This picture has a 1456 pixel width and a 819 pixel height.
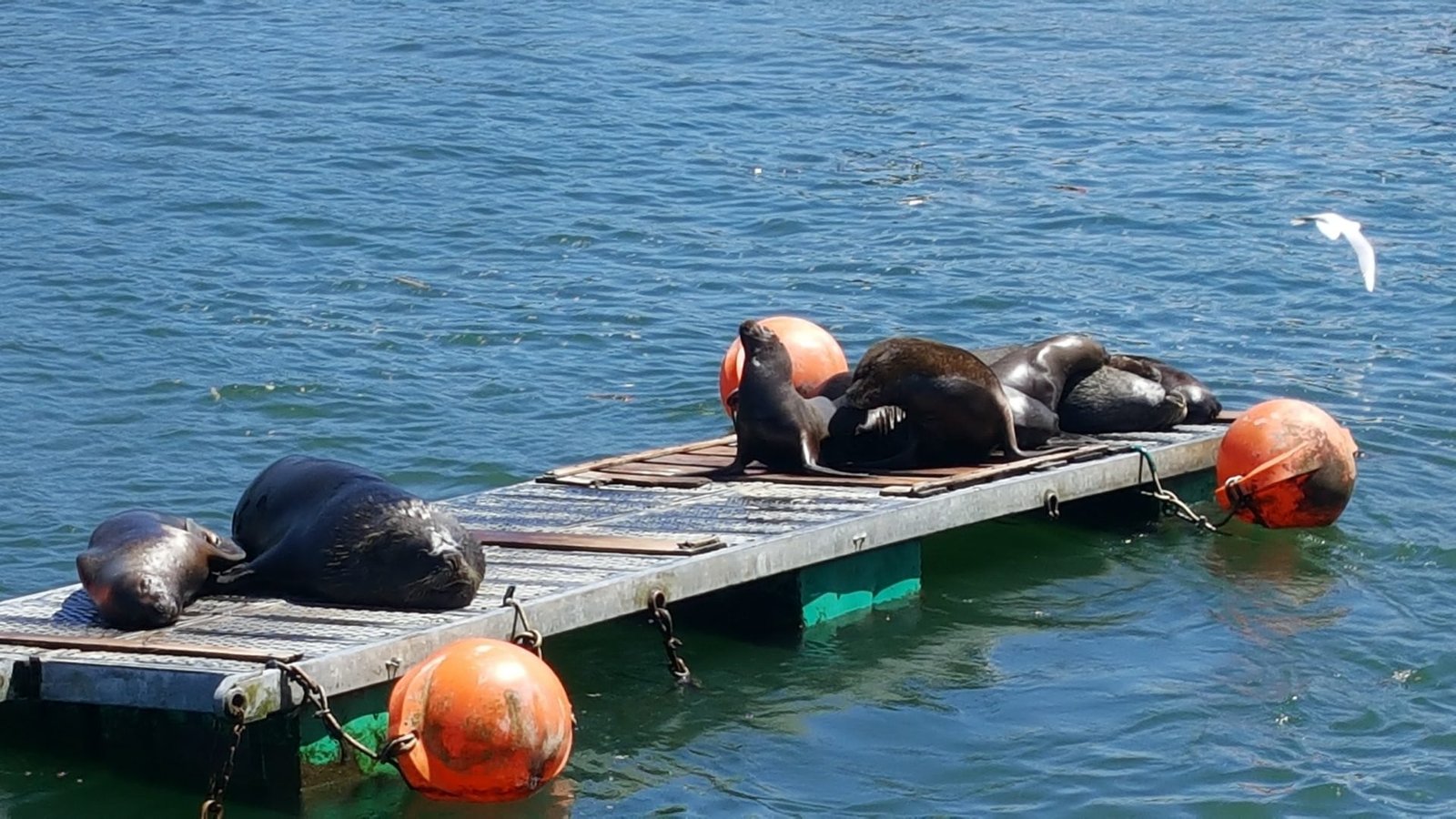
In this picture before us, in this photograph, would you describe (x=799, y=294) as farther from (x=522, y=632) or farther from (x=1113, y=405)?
(x=522, y=632)

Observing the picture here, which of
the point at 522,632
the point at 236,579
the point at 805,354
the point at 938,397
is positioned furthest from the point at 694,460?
the point at 236,579

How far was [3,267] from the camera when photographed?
16.8 metres

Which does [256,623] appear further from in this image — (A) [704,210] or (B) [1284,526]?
(A) [704,210]

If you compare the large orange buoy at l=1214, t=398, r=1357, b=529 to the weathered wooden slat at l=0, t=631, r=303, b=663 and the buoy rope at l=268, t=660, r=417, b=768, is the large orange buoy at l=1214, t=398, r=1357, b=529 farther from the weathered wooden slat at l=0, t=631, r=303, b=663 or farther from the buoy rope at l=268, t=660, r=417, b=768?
the weathered wooden slat at l=0, t=631, r=303, b=663

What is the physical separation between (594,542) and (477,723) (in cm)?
202

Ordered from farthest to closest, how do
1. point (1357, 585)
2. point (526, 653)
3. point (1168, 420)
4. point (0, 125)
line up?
point (0, 125)
point (1168, 420)
point (1357, 585)
point (526, 653)

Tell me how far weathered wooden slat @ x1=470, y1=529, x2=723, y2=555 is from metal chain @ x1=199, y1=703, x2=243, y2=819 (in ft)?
5.86

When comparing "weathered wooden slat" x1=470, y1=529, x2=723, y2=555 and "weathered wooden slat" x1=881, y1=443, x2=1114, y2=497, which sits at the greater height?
"weathered wooden slat" x1=881, y1=443, x2=1114, y2=497

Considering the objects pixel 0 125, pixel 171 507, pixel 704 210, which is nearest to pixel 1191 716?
pixel 171 507

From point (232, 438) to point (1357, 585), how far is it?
254 inches

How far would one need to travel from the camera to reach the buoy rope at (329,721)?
287 inches

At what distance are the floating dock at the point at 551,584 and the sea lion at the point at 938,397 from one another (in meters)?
0.18

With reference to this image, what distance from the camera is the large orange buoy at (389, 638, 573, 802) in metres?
7.29

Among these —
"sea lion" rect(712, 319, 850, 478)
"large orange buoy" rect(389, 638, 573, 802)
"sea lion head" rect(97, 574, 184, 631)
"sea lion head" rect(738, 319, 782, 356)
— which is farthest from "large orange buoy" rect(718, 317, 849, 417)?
"large orange buoy" rect(389, 638, 573, 802)
